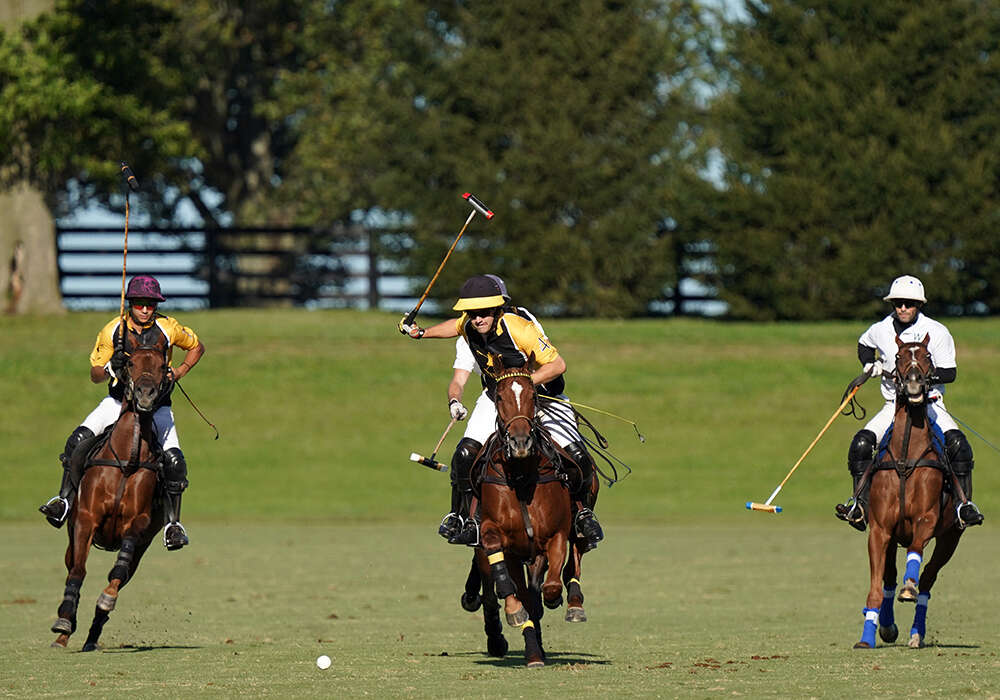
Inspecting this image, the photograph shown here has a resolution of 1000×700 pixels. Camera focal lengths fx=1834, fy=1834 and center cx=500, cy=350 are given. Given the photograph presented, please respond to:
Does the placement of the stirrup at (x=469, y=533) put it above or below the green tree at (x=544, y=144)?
below

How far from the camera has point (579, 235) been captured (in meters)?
42.4

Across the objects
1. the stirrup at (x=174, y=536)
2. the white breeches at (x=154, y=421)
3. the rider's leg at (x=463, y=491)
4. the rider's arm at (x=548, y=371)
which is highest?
the rider's arm at (x=548, y=371)

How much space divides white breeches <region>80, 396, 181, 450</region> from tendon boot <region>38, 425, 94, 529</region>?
0.11 meters

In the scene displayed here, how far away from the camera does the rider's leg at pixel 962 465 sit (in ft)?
46.9

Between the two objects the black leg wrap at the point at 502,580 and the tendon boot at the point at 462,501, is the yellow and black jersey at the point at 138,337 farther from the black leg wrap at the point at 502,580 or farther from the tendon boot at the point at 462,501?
the black leg wrap at the point at 502,580

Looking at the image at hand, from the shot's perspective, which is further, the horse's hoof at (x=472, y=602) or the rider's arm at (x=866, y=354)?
the rider's arm at (x=866, y=354)

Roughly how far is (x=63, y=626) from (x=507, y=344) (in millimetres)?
4043

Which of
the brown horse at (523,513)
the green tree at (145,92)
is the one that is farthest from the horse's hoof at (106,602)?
the green tree at (145,92)

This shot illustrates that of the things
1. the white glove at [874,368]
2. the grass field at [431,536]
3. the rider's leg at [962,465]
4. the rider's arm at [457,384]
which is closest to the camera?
the grass field at [431,536]

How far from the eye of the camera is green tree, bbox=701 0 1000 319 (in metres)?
40.3

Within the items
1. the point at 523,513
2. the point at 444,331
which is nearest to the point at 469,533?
the point at 523,513

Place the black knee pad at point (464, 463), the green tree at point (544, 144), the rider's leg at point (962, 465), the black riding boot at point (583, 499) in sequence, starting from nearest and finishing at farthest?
the black knee pad at point (464, 463)
the black riding boot at point (583, 499)
the rider's leg at point (962, 465)
the green tree at point (544, 144)

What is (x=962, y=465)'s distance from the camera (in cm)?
1440

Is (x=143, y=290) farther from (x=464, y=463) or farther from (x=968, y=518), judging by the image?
(x=968, y=518)
